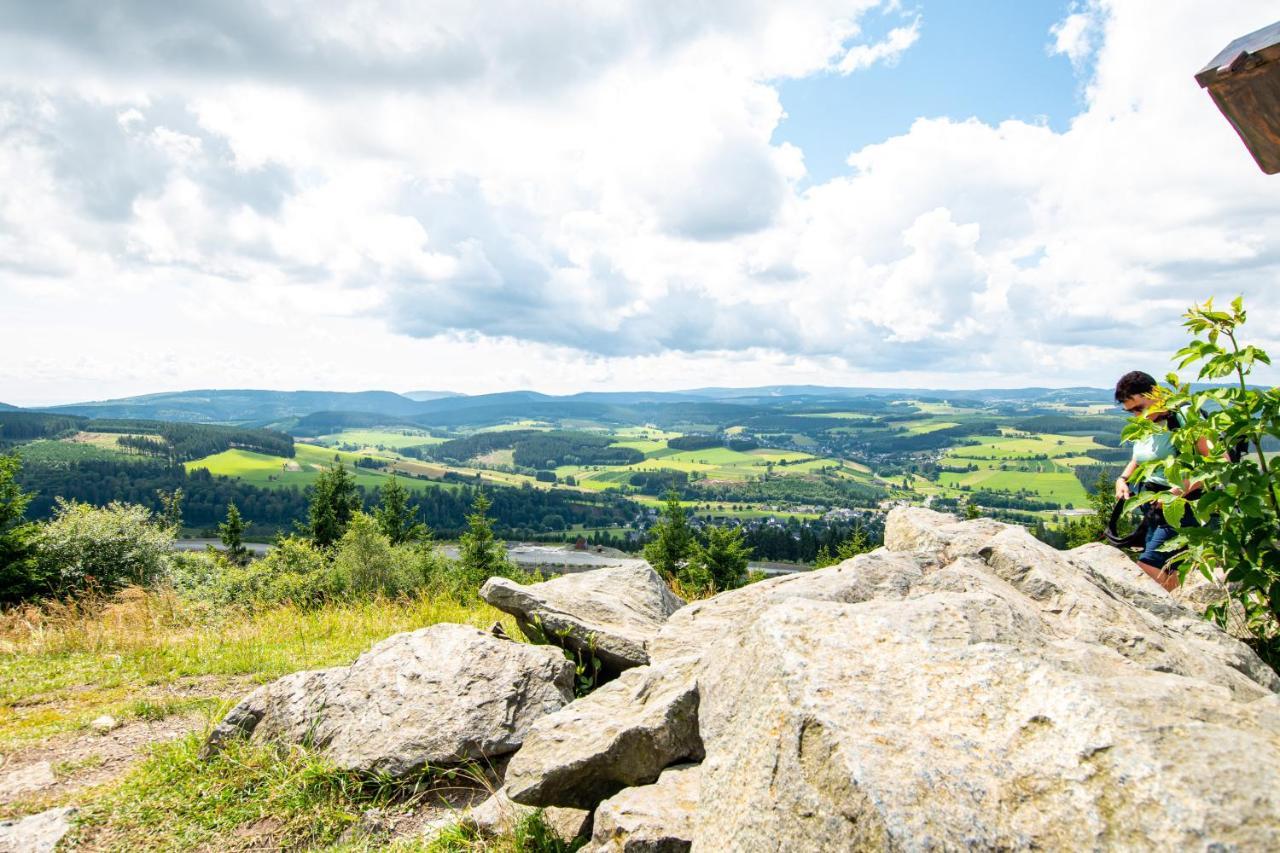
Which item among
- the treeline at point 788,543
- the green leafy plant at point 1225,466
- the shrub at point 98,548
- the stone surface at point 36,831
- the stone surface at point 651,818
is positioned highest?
the green leafy plant at point 1225,466

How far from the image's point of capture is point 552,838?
17.4ft

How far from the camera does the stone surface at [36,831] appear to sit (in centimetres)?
550

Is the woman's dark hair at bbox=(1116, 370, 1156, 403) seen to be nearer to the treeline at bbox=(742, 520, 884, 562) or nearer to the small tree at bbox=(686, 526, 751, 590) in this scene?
the small tree at bbox=(686, 526, 751, 590)

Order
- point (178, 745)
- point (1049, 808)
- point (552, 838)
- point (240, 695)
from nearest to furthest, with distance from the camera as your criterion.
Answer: point (1049, 808) → point (552, 838) → point (178, 745) → point (240, 695)

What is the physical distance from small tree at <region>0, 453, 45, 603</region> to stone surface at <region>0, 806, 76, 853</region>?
2089 cm

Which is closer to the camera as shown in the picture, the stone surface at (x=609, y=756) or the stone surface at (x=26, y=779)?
the stone surface at (x=609, y=756)

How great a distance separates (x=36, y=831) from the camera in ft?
18.8

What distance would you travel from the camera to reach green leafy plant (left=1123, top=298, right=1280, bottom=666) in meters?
4.95

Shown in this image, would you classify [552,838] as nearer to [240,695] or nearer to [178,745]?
[178,745]

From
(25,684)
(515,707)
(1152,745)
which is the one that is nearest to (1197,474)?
(1152,745)

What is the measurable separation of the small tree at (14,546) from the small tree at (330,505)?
4501 centimetres

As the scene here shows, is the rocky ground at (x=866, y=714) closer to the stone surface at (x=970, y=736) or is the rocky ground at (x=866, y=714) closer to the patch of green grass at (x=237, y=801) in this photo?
the stone surface at (x=970, y=736)

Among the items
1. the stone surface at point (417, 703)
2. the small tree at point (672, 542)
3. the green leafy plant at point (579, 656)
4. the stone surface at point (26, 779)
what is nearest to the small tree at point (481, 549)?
the small tree at point (672, 542)

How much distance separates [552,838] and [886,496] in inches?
8172
